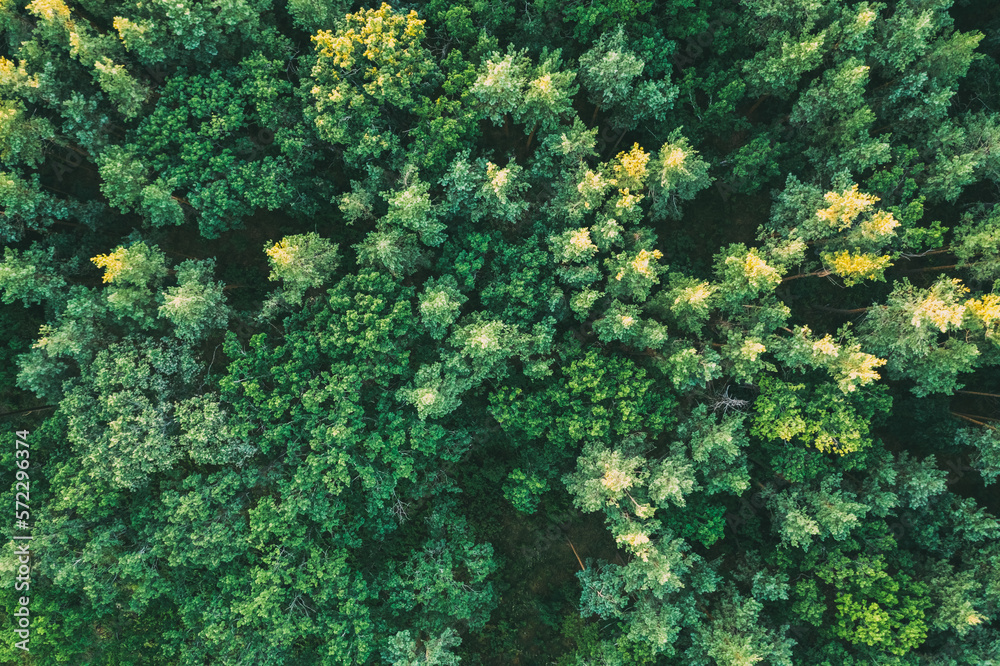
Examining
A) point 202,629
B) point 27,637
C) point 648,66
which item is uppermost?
point 648,66

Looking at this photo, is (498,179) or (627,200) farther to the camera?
(627,200)

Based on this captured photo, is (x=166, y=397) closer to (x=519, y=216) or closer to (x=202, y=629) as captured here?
(x=202, y=629)

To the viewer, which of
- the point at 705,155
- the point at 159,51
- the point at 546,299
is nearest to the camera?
the point at 159,51

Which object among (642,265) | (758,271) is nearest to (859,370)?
(758,271)

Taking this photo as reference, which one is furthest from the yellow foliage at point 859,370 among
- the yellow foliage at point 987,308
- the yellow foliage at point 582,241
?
the yellow foliage at point 582,241

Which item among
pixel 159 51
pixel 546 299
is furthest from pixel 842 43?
pixel 159 51

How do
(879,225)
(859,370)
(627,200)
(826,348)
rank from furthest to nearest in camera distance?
(627,200), (859,370), (879,225), (826,348)

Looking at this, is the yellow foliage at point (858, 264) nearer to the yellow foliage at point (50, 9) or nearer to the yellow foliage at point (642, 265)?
the yellow foliage at point (642, 265)

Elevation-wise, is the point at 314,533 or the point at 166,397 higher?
the point at 166,397

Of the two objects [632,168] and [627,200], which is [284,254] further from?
[632,168]
